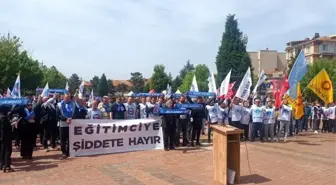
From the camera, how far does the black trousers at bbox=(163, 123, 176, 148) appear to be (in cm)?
1234

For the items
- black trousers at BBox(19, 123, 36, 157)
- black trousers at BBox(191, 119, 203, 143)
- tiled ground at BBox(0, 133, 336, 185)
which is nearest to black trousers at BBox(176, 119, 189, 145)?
black trousers at BBox(191, 119, 203, 143)

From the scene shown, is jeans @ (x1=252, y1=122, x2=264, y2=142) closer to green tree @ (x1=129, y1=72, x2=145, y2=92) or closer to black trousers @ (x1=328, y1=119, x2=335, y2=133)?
black trousers @ (x1=328, y1=119, x2=335, y2=133)

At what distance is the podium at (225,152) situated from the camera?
7.54 meters

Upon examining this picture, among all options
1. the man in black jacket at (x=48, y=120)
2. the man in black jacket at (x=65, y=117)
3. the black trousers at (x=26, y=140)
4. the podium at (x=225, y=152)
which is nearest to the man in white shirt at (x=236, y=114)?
the man in black jacket at (x=65, y=117)

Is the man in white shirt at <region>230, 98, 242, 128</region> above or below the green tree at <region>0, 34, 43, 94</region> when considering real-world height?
below

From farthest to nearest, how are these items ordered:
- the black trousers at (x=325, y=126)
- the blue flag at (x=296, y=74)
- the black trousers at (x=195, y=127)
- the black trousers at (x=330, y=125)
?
the black trousers at (x=325, y=126) → the black trousers at (x=330, y=125) → the blue flag at (x=296, y=74) → the black trousers at (x=195, y=127)

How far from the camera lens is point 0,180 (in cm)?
834

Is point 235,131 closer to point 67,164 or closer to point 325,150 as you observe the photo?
point 67,164

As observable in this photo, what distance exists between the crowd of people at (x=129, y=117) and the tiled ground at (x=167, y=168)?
720 millimetres

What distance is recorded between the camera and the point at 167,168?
30.9 ft

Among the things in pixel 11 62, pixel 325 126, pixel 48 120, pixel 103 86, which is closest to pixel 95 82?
pixel 103 86

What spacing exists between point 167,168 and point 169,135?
3.09m

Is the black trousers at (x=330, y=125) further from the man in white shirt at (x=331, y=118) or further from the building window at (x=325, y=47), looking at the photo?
the building window at (x=325, y=47)

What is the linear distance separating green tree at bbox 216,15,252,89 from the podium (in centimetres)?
5749
